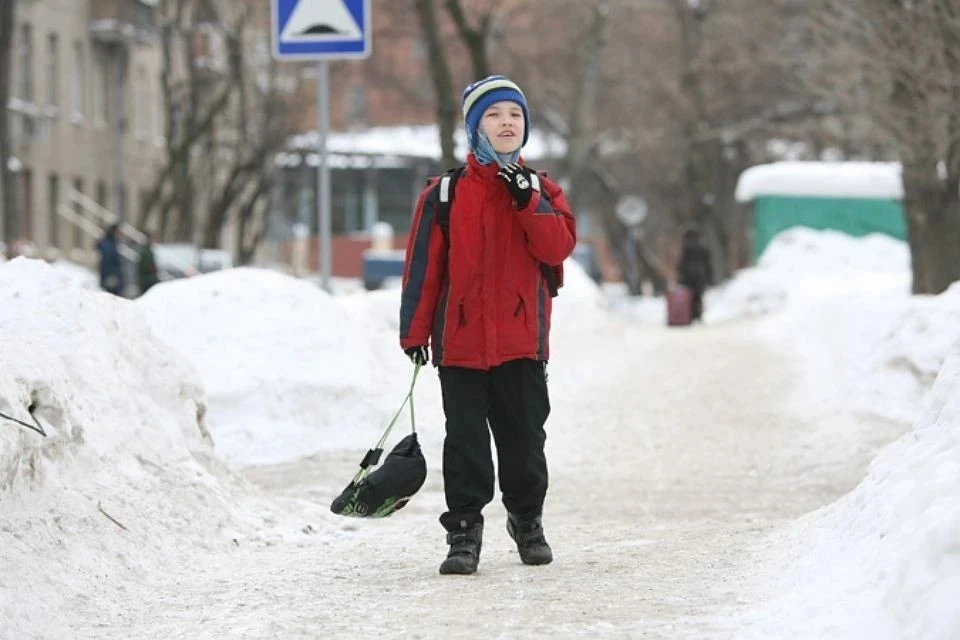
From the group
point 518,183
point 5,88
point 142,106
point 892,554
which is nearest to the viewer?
point 892,554

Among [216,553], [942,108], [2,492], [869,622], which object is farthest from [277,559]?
[942,108]

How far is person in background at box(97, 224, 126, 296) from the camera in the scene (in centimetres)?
2820

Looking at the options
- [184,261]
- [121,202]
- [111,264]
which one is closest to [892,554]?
[111,264]

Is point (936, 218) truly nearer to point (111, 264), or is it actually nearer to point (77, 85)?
point (111, 264)

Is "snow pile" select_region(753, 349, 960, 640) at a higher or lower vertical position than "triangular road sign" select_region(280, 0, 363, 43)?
lower

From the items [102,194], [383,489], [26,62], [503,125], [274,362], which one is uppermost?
[26,62]

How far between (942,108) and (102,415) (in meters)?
11.1

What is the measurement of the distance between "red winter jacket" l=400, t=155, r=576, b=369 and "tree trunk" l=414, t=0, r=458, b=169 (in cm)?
1753

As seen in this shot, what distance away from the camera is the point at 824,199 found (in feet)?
122

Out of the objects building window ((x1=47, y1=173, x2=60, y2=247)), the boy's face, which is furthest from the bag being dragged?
building window ((x1=47, y1=173, x2=60, y2=247))

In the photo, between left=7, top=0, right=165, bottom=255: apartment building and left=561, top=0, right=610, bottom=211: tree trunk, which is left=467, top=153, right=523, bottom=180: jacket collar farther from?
left=7, top=0, right=165, bottom=255: apartment building

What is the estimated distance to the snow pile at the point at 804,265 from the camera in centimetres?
3450

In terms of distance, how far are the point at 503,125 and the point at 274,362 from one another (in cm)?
583

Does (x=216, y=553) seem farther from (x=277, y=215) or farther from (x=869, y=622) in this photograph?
(x=277, y=215)
